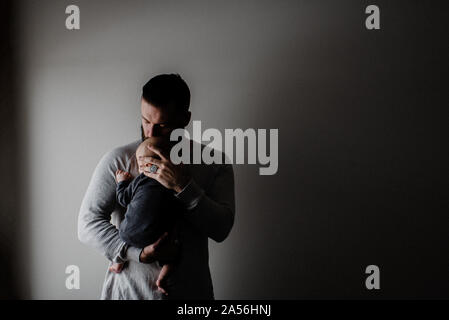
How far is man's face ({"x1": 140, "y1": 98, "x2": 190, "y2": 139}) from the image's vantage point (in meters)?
0.88

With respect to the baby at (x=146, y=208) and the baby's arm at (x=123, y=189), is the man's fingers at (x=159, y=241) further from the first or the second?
the baby's arm at (x=123, y=189)

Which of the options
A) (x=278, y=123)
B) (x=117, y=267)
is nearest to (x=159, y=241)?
(x=117, y=267)

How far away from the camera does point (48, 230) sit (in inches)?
50.8

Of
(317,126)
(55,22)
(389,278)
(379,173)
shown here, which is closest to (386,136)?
(379,173)

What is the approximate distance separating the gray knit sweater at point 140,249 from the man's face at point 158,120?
0.09m

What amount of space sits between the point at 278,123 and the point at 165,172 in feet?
1.83

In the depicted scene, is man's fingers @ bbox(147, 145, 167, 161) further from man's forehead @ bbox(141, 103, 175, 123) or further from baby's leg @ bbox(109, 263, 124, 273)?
baby's leg @ bbox(109, 263, 124, 273)

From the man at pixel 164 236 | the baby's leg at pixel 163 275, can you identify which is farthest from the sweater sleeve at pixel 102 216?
the baby's leg at pixel 163 275

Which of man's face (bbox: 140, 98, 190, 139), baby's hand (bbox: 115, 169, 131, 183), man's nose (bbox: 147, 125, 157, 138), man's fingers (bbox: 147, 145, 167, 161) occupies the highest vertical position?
man's face (bbox: 140, 98, 190, 139)

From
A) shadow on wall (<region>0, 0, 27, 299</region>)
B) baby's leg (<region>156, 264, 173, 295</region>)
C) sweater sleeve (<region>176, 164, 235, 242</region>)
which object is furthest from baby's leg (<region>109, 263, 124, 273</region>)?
shadow on wall (<region>0, 0, 27, 299</region>)

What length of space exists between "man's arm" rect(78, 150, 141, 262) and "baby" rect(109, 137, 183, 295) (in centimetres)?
3

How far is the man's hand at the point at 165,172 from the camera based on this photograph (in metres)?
0.84

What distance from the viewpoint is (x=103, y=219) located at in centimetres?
89
